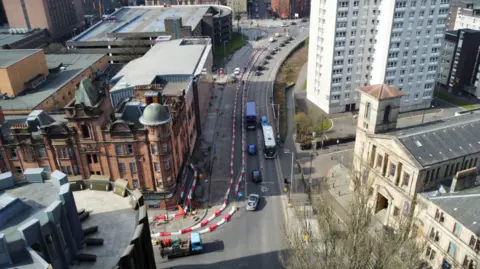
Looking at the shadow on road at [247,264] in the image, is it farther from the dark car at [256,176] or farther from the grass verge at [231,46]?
the grass verge at [231,46]

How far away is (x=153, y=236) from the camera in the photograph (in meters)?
58.5

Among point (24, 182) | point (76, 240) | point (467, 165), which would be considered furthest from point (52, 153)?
point (467, 165)

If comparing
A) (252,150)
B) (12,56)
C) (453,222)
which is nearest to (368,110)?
(453,222)

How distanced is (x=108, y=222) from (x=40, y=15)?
145 metres

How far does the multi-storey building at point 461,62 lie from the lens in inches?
3944

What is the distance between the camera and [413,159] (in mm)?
53844

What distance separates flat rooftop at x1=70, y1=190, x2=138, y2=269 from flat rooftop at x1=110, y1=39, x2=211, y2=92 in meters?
39.9

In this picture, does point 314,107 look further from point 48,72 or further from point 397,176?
point 48,72

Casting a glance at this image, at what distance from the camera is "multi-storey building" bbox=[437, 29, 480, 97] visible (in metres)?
100

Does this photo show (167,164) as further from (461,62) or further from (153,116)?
(461,62)

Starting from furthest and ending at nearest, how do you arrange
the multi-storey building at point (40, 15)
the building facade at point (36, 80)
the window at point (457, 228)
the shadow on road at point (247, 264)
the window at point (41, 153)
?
the multi-storey building at point (40, 15) < the building facade at point (36, 80) < the window at point (41, 153) < the shadow on road at point (247, 264) < the window at point (457, 228)

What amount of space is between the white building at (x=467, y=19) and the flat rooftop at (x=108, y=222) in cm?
12186

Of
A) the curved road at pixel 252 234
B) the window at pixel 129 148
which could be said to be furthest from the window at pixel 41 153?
the curved road at pixel 252 234

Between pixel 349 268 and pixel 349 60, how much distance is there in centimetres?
6534
